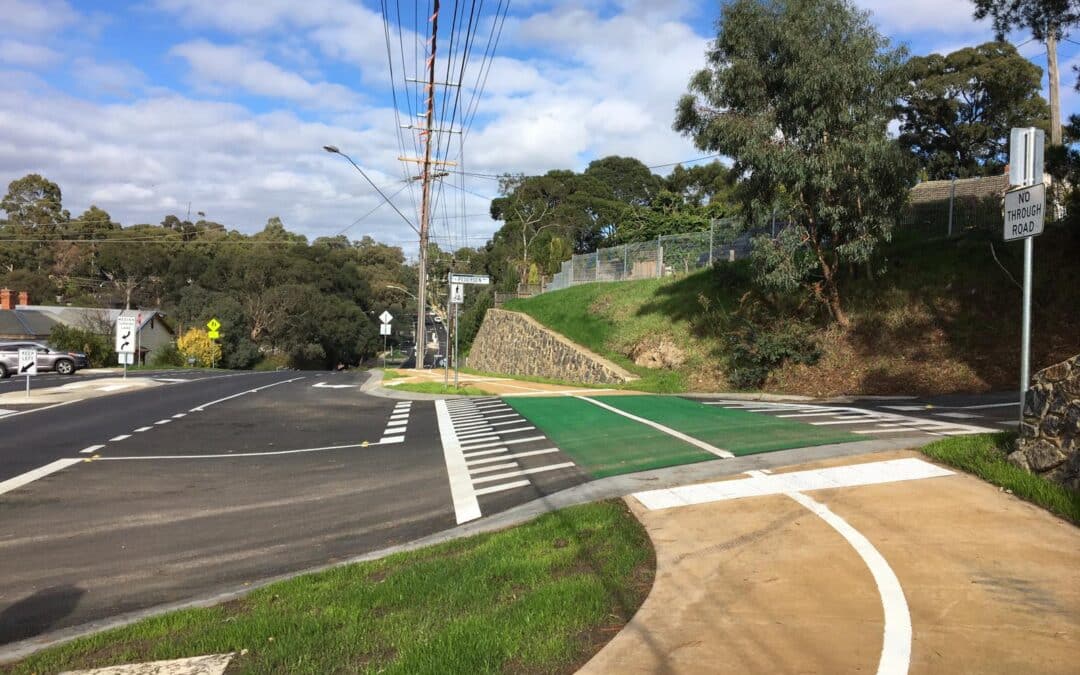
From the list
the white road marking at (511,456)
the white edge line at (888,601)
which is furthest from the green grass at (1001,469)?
the white road marking at (511,456)

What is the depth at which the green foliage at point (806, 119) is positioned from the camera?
1858cm

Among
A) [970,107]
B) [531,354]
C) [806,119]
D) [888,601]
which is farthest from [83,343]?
[970,107]

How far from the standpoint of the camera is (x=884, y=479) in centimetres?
777

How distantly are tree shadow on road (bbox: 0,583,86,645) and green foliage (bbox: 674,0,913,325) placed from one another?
17.2 meters

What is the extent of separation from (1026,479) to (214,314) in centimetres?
6940

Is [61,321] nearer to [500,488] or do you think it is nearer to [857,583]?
[500,488]

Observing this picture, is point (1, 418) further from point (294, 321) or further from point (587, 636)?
point (294, 321)

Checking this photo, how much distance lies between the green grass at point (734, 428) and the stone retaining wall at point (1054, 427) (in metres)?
2.98

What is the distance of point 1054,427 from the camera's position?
6.91 m

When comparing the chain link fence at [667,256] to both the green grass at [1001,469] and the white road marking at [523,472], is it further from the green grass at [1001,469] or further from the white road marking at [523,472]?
the white road marking at [523,472]

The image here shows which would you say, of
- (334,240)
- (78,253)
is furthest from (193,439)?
(334,240)

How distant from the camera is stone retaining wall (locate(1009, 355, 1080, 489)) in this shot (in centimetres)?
664

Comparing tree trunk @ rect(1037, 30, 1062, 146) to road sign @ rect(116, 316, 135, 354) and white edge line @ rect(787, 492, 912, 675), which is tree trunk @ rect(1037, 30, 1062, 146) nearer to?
white edge line @ rect(787, 492, 912, 675)

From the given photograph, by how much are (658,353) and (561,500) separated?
18.6 meters
